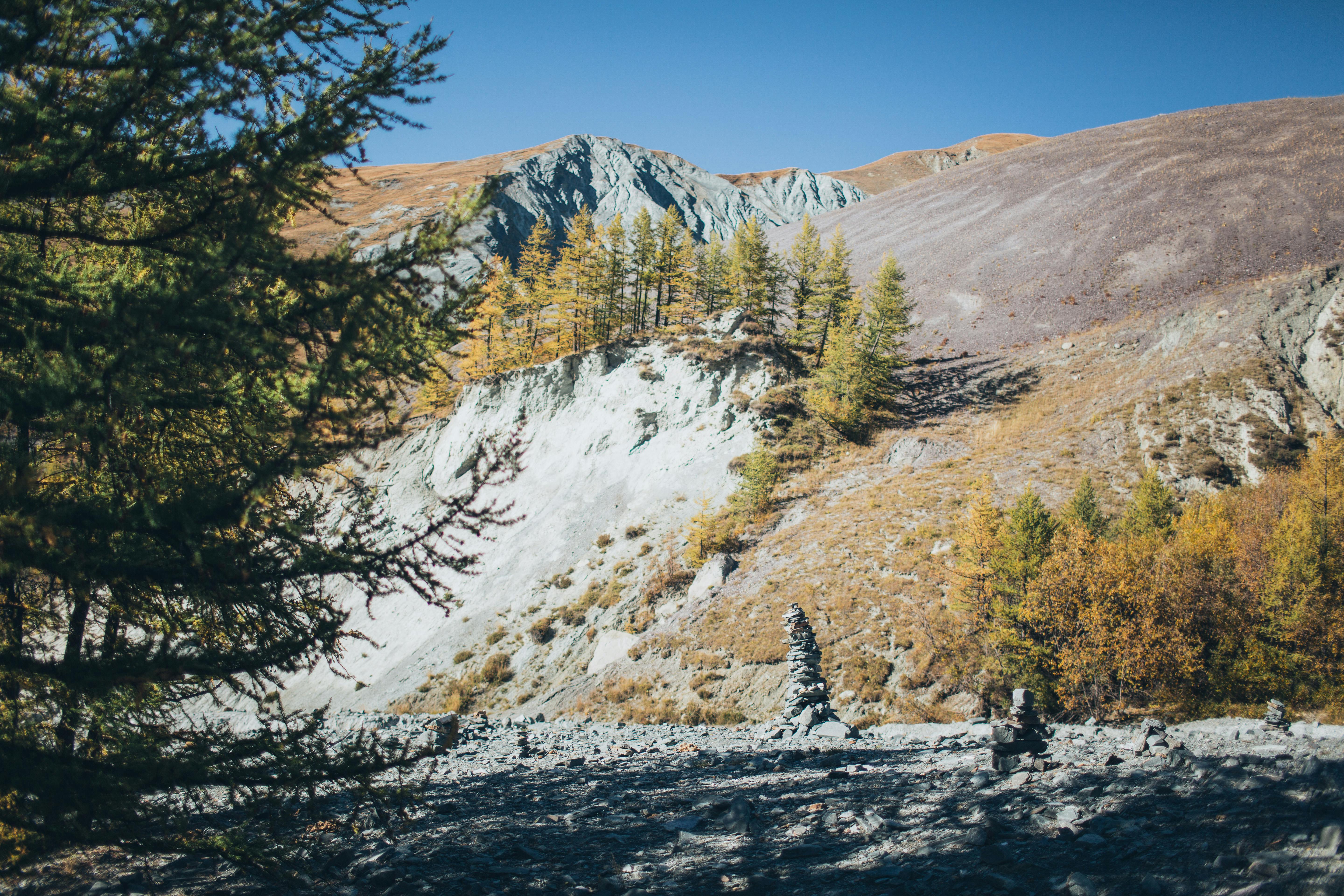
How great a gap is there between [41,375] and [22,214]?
313cm

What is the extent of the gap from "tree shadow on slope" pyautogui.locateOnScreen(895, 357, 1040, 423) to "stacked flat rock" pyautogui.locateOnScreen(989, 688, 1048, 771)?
32480 millimetres

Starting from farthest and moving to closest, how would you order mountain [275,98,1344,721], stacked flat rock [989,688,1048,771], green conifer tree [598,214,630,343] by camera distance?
green conifer tree [598,214,630,343] < mountain [275,98,1344,721] < stacked flat rock [989,688,1048,771]

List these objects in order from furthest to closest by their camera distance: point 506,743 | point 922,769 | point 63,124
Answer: point 506,743 < point 922,769 < point 63,124

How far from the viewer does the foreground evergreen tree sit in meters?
3.87

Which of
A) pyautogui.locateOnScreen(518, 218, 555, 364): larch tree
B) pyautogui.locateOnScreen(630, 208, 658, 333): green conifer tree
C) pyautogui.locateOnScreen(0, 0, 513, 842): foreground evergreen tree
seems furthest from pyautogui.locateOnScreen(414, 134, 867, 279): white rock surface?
pyautogui.locateOnScreen(0, 0, 513, 842): foreground evergreen tree

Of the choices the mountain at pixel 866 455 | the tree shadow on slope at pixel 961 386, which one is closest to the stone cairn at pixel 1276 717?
the mountain at pixel 866 455

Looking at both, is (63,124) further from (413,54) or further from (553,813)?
(553,813)

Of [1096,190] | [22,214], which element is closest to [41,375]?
[22,214]

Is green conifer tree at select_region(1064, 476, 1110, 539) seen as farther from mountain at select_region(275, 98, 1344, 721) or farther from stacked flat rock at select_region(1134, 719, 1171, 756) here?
stacked flat rock at select_region(1134, 719, 1171, 756)

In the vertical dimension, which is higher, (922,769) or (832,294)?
(832,294)

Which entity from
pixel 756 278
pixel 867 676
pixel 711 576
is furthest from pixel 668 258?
pixel 867 676

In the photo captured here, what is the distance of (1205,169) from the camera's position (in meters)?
60.9

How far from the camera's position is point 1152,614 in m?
18.8

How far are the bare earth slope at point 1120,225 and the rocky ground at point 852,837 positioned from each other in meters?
47.2
